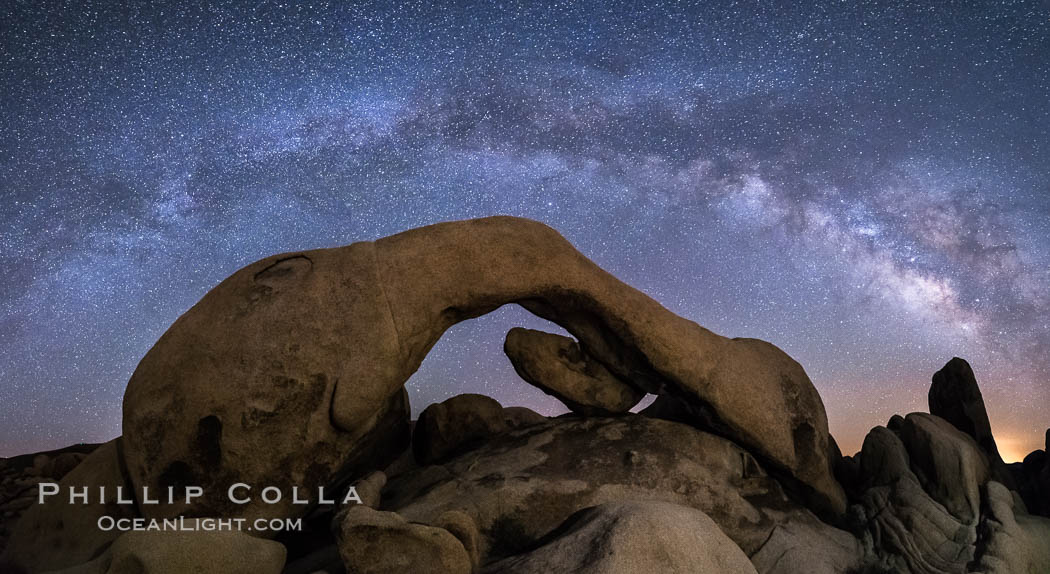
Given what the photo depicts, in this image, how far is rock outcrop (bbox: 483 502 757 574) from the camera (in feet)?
14.9

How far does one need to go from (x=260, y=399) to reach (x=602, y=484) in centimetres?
322

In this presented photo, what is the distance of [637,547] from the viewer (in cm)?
459

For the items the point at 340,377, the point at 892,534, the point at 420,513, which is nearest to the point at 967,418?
the point at 892,534

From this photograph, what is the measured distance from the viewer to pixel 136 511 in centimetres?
677

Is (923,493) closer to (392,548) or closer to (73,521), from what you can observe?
(392,548)

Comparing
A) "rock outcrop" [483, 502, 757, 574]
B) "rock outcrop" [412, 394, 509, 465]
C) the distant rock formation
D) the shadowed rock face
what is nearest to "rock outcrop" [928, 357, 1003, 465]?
the distant rock formation

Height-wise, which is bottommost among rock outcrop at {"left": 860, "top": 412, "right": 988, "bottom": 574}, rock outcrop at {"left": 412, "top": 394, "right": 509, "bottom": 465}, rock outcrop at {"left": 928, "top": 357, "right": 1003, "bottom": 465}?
rock outcrop at {"left": 860, "top": 412, "right": 988, "bottom": 574}

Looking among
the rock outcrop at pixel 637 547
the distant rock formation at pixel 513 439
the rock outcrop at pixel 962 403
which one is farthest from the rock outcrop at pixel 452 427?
the rock outcrop at pixel 962 403

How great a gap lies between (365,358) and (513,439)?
1996mm

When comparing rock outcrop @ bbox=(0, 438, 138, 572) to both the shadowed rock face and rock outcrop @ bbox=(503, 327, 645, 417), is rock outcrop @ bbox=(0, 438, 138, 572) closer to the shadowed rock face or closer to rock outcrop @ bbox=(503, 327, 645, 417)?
the shadowed rock face

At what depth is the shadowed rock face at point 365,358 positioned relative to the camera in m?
6.39

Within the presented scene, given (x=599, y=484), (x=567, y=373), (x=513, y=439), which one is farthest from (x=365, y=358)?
(x=599, y=484)

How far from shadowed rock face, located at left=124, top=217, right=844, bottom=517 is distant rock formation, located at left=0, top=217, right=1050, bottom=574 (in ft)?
0.07

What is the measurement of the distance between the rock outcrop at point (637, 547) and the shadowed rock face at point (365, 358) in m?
2.34
